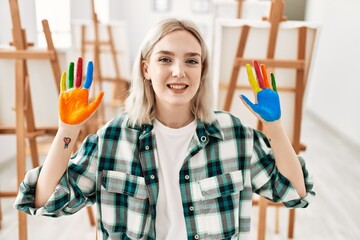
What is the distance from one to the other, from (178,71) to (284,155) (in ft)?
1.28

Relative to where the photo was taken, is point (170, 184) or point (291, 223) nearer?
point (170, 184)

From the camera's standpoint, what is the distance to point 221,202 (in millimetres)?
1087

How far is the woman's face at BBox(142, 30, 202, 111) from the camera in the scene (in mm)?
1027

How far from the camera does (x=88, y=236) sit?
2.11 m

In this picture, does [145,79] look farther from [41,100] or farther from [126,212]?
[41,100]

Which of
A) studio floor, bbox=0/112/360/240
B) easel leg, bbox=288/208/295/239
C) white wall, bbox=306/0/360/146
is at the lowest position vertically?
studio floor, bbox=0/112/360/240

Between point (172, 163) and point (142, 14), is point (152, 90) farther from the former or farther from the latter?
point (142, 14)

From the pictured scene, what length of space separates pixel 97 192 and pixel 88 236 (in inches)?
47.1

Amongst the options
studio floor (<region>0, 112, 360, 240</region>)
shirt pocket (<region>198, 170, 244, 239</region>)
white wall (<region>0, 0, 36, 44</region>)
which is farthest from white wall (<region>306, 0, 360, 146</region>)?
white wall (<region>0, 0, 36, 44</region>)

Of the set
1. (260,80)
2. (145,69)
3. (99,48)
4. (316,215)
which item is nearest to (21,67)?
(145,69)

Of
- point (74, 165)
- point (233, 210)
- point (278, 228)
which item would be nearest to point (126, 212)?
point (74, 165)

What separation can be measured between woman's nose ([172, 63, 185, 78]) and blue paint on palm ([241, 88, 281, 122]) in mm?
220

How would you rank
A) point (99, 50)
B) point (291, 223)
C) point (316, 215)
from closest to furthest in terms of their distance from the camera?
point (291, 223) → point (316, 215) → point (99, 50)

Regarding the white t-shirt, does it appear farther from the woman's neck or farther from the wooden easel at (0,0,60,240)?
the wooden easel at (0,0,60,240)
